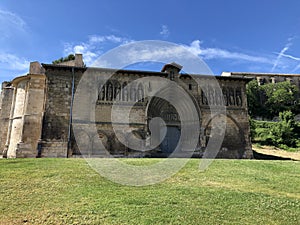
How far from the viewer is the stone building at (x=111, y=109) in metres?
15.4

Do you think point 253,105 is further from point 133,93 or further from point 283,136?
point 133,93

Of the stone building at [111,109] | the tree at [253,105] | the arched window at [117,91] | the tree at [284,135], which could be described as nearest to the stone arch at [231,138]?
the stone building at [111,109]

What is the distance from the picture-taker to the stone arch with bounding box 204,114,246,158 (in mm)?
17094

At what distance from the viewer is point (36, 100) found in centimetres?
1678

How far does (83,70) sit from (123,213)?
13239mm

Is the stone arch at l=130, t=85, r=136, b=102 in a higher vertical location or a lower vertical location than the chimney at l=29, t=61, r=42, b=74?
lower

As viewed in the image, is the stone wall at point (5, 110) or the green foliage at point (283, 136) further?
the green foliage at point (283, 136)

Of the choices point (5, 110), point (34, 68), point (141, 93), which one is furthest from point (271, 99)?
point (5, 110)

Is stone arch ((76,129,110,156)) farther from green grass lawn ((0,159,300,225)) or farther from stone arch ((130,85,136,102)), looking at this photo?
green grass lawn ((0,159,300,225))

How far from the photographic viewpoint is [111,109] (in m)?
16.1

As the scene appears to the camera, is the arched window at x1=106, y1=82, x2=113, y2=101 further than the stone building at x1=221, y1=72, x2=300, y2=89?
No

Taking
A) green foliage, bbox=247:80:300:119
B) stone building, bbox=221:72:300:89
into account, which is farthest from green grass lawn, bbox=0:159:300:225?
stone building, bbox=221:72:300:89

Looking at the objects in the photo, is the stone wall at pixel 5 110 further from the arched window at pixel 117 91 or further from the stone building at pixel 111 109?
the arched window at pixel 117 91

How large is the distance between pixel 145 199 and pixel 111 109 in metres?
10.9
